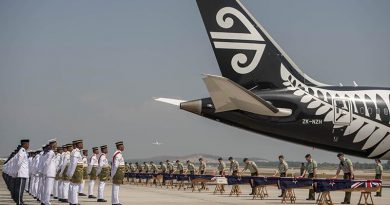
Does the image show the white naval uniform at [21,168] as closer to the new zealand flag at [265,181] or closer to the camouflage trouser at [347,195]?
the new zealand flag at [265,181]

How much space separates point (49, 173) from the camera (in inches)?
777

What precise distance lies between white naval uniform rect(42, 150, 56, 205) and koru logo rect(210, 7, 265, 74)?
26.5 ft

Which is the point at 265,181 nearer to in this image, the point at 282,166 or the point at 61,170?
the point at 282,166

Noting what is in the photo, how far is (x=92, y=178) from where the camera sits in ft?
89.1

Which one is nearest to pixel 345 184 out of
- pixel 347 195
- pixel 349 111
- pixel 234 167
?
pixel 347 195

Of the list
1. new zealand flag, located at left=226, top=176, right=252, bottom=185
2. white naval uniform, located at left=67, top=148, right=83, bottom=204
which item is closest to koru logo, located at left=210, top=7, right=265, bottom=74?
new zealand flag, located at left=226, top=176, right=252, bottom=185

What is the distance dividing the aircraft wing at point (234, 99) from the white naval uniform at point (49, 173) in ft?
18.5

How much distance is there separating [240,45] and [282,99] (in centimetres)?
276

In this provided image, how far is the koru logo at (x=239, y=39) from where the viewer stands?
24.2m

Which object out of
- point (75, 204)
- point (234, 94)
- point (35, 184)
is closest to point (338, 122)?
point (234, 94)

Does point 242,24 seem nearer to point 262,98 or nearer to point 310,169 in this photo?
point 262,98

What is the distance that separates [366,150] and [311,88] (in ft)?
11.4

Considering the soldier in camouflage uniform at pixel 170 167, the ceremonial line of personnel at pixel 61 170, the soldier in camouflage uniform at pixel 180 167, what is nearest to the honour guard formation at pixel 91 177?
the ceremonial line of personnel at pixel 61 170

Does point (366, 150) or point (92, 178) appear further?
point (92, 178)
